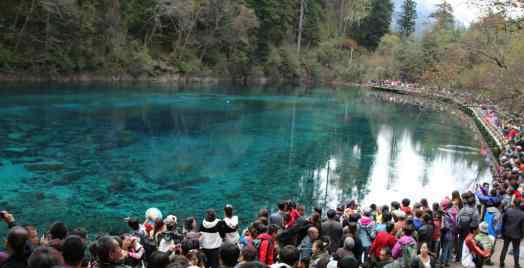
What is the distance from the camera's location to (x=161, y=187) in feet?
55.7

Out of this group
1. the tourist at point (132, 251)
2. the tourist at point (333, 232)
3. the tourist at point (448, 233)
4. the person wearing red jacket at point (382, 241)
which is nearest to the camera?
the tourist at point (132, 251)

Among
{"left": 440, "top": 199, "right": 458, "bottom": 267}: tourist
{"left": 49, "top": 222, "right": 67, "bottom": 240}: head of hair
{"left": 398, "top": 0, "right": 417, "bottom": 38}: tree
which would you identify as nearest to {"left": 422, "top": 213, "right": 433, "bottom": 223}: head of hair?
{"left": 440, "top": 199, "right": 458, "bottom": 267}: tourist

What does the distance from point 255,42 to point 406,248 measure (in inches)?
2778

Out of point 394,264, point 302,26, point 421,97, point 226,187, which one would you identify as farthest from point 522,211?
point 302,26

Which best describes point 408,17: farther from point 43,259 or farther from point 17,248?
point 43,259

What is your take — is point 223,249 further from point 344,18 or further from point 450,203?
point 344,18

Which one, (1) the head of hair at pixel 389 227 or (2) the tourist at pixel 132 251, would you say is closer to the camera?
(2) the tourist at pixel 132 251

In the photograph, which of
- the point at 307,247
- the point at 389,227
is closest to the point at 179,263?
the point at 307,247

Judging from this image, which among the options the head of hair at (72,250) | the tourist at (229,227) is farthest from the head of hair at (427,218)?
the head of hair at (72,250)

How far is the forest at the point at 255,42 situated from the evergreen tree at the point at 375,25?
8.0 inches

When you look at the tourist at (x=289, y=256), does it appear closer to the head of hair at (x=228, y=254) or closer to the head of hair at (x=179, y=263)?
the head of hair at (x=228, y=254)

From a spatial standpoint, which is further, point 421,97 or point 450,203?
point 421,97

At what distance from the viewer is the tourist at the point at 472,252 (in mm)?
8148

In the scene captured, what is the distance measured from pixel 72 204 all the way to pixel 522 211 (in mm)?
12074
